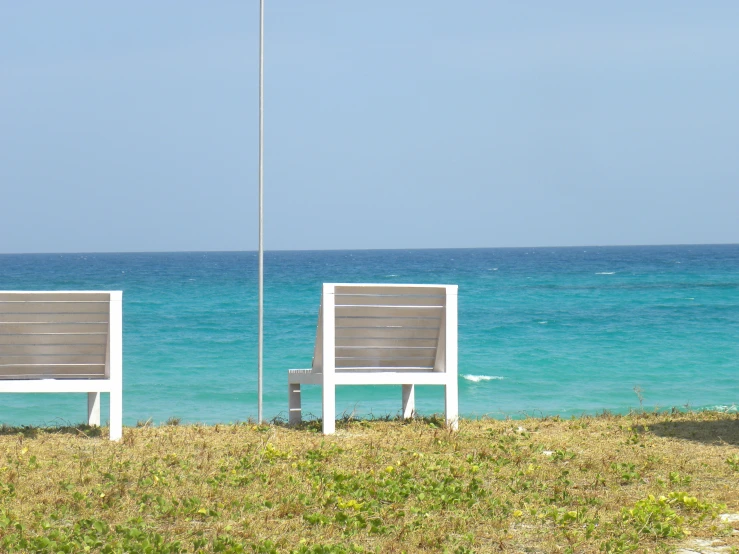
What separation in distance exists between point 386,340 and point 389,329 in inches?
3.5

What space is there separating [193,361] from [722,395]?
32.7ft

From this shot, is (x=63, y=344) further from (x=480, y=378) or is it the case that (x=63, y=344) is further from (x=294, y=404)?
(x=480, y=378)

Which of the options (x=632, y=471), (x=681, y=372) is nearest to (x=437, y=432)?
(x=632, y=471)

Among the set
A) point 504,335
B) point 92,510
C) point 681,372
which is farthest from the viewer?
point 504,335

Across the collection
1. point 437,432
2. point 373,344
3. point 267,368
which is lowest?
point 267,368

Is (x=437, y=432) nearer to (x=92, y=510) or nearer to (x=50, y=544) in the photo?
(x=92, y=510)

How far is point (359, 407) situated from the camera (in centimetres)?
1245

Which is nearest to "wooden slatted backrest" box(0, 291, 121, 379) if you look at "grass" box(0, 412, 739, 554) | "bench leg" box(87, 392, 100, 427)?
"grass" box(0, 412, 739, 554)

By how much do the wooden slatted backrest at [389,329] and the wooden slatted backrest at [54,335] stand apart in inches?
63.0

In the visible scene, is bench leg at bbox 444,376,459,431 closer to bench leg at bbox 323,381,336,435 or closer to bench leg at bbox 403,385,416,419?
bench leg at bbox 403,385,416,419

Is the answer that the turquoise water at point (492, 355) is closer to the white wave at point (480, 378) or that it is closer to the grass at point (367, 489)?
the white wave at point (480, 378)

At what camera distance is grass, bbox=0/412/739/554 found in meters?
3.80

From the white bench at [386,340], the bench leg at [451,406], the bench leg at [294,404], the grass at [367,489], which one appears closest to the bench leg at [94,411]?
the grass at [367,489]

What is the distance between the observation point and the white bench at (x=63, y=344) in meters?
6.20
